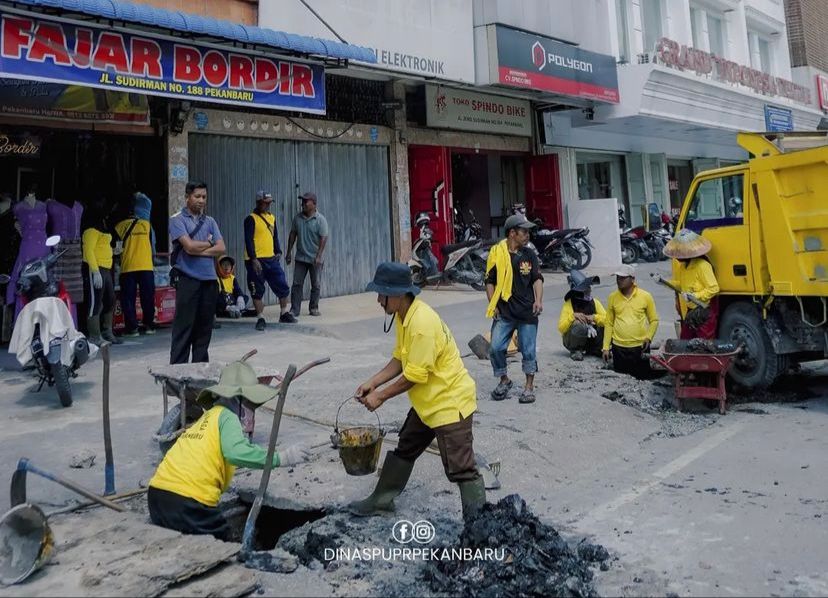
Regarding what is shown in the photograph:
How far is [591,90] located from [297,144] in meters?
6.69

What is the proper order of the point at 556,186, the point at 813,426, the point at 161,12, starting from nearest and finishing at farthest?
1. the point at 813,426
2. the point at 161,12
3. the point at 556,186

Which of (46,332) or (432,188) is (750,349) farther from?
(432,188)

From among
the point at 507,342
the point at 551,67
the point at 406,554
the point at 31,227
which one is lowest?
the point at 406,554

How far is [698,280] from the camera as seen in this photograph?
7.32 metres

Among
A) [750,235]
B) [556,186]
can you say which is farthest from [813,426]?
[556,186]

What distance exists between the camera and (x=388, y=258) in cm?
1384

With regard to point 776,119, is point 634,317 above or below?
below

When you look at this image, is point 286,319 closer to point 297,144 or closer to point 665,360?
point 297,144

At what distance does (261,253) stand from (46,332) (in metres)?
3.87

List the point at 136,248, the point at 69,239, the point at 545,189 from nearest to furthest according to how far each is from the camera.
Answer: the point at 69,239, the point at 136,248, the point at 545,189

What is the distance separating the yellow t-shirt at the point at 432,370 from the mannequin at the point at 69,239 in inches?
191

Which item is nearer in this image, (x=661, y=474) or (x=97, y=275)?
(x=661, y=474)

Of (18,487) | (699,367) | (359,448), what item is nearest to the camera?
(18,487)

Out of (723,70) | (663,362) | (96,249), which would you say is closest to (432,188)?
(96,249)
